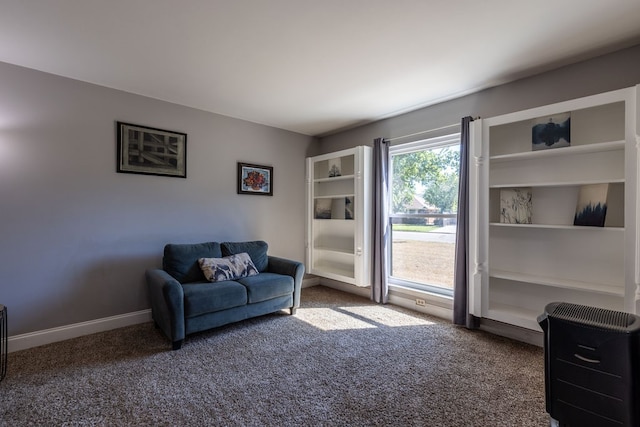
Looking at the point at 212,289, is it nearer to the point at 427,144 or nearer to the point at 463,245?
the point at 463,245

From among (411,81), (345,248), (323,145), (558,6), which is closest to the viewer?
(558,6)

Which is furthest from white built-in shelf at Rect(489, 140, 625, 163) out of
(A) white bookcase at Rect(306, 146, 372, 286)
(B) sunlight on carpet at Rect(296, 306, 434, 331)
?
(B) sunlight on carpet at Rect(296, 306, 434, 331)

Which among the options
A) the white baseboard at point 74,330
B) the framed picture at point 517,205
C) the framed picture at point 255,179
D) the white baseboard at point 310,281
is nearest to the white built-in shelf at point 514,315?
the framed picture at point 517,205

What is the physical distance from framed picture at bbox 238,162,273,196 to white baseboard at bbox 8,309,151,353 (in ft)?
6.30

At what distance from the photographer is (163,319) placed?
2680mm

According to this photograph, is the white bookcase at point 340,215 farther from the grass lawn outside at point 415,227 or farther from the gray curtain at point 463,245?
the gray curtain at point 463,245

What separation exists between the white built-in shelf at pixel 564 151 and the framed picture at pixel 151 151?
343 cm

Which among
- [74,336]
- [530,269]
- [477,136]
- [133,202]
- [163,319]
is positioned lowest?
[74,336]

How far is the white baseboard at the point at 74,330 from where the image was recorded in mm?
2572

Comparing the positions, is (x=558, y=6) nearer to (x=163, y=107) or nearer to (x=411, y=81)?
(x=411, y=81)

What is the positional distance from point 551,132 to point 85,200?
443 centimetres

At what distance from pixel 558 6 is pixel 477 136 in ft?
3.78

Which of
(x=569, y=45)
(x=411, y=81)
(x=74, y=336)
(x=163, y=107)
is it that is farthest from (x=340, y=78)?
(x=74, y=336)

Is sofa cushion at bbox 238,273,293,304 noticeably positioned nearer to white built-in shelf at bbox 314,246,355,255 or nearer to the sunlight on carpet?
the sunlight on carpet
